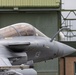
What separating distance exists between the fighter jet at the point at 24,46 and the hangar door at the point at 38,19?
31.1 feet

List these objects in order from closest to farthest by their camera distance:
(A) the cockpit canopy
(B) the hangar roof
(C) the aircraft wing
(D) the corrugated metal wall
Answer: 1. (C) the aircraft wing
2. (A) the cockpit canopy
3. (B) the hangar roof
4. (D) the corrugated metal wall

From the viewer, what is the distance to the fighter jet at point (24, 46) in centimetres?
1187

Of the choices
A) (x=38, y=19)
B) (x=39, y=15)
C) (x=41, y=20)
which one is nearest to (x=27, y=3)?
(x=39, y=15)

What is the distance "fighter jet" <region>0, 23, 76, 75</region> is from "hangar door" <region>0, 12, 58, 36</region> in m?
9.47

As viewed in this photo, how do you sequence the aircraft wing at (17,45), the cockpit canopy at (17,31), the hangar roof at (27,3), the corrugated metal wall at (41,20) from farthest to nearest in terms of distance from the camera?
the corrugated metal wall at (41,20)
the hangar roof at (27,3)
the cockpit canopy at (17,31)
the aircraft wing at (17,45)

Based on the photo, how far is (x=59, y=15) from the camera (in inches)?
920

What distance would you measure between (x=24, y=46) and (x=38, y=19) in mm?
11203

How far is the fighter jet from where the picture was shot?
38.9ft

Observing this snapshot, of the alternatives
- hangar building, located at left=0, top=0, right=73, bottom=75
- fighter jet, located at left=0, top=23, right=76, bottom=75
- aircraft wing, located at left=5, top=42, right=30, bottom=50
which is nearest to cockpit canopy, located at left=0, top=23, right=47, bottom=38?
fighter jet, located at left=0, top=23, right=76, bottom=75

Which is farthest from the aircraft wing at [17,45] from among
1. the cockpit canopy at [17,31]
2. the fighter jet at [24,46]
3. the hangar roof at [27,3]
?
the hangar roof at [27,3]

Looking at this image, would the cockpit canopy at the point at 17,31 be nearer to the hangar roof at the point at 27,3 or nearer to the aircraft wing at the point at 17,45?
the aircraft wing at the point at 17,45

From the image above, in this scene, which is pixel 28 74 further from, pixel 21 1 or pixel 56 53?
pixel 21 1

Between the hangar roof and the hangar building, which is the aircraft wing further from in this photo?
the hangar roof

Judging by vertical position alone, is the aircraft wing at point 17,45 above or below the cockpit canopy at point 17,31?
below
